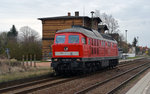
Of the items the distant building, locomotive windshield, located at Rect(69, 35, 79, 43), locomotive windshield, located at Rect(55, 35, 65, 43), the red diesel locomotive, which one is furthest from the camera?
the distant building

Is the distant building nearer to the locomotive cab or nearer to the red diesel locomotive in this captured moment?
the red diesel locomotive

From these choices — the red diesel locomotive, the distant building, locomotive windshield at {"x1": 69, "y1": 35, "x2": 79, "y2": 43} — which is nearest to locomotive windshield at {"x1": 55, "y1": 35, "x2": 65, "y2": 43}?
the red diesel locomotive

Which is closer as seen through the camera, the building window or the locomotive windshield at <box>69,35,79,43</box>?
the locomotive windshield at <box>69,35,79,43</box>

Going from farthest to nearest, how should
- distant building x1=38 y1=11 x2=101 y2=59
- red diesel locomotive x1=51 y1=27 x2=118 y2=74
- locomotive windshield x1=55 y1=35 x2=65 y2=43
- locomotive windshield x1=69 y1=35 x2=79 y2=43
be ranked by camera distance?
distant building x1=38 y1=11 x2=101 y2=59 → locomotive windshield x1=55 y1=35 x2=65 y2=43 → locomotive windshield x1=69 y1=35 x2=79 y2=43 → red diesel locomotive x1=51 y1=27 x2=118 y2=74

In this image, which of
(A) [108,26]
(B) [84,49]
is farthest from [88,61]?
(A) [108,26]

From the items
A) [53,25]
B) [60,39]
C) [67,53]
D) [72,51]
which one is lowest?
[67,53]

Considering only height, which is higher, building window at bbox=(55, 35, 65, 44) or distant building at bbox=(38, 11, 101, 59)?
distant building at bbox=(38, 11, 101, 59)

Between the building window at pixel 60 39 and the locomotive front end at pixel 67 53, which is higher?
the building window at pixel 60 39

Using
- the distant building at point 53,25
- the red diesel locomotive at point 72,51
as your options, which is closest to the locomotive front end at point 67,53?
the red diesel locomotive at point 72,51

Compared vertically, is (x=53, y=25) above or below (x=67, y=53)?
above

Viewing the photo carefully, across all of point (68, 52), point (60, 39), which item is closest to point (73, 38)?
point (60, 39)

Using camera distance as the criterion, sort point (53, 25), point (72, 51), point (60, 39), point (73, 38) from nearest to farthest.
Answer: point (72, 51)
point (73, 38)
point (60, 39)
point (53, 25)

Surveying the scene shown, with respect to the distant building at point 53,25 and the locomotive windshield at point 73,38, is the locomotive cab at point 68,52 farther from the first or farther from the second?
the distant building at point 53,25

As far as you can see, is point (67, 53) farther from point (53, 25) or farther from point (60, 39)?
point (53, 25)
